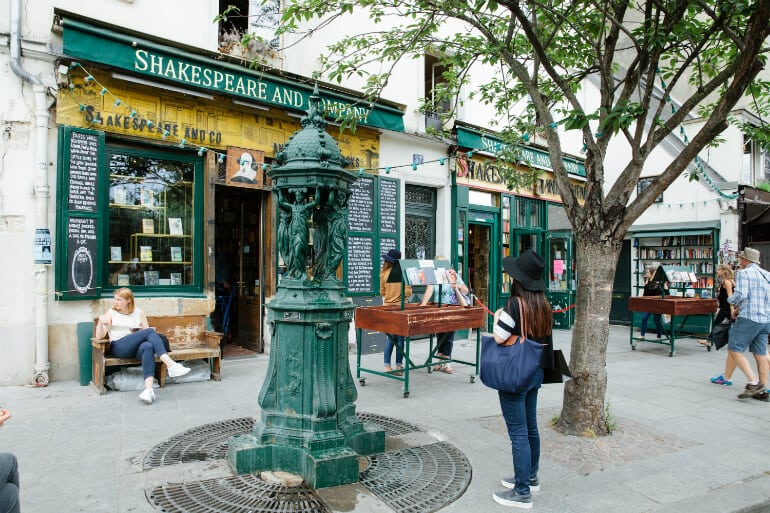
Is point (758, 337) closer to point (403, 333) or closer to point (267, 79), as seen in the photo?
point (403, 333)

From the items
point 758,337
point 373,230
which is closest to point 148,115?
point 373,230

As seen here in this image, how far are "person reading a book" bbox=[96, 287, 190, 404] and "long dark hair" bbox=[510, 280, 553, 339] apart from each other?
429 centimetres

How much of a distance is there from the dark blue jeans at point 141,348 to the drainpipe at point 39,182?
93 cm

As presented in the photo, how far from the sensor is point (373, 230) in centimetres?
958

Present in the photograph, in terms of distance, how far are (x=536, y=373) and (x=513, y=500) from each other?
0.86 metres

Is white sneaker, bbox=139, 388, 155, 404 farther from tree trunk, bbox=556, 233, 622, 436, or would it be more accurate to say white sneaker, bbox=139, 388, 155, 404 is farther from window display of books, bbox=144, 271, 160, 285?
tree trunk, bbox=556, 233, 622, 436

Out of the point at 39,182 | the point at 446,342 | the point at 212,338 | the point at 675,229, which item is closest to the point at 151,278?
the point at 212,338

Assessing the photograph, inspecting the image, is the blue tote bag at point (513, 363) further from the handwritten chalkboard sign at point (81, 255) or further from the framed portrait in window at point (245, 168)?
the framed portrait in window at point (245, 168)

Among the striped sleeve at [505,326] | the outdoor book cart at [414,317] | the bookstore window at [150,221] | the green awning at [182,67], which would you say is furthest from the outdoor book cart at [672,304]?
the bookstore window at [150,221]

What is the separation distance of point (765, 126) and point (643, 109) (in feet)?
9.73

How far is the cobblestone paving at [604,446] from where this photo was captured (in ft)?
14.4

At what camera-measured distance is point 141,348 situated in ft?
20.1

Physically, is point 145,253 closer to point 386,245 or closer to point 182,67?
point 182,67

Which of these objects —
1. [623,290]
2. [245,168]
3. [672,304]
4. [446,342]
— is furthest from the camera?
[623,290]
